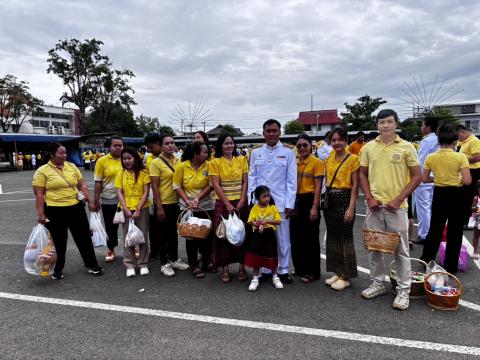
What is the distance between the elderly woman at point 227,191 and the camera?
404 centimetres

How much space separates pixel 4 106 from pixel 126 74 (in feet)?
48.3

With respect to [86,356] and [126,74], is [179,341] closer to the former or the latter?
[86,356]

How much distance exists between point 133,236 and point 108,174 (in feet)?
3.72

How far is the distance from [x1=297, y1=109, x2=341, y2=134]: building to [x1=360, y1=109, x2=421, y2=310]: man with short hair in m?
66.4

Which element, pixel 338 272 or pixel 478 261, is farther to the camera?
pixel 478 261

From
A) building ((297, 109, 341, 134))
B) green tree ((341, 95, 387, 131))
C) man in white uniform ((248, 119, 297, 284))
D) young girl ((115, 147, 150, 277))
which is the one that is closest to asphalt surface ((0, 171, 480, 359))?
young girl ((115, 147, 150, 277))

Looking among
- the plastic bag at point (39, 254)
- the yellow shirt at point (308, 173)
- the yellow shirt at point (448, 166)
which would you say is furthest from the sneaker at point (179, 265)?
the yellow shirt at point (448, 166)

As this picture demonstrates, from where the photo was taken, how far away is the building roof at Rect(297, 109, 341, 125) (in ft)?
225

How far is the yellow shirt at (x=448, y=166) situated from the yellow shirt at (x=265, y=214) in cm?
217

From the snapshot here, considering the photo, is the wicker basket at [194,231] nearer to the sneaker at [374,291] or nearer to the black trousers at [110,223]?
the black trousers at [110,223]

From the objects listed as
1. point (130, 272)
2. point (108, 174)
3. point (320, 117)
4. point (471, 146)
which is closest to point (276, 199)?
point (130, 272)

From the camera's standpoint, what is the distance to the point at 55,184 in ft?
13.6

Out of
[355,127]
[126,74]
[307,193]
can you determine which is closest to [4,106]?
[126,74]

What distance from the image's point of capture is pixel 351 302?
11.5 feet
